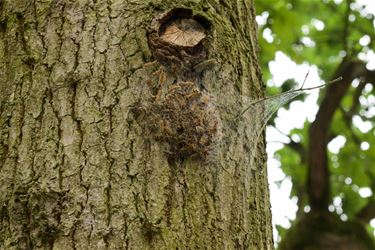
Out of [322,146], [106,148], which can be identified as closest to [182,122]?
[106,148]

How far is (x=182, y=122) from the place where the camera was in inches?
56.0

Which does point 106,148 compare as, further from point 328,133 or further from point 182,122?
point 328,133

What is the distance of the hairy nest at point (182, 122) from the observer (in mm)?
1413

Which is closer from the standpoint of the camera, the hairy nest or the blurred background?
the hairy nest

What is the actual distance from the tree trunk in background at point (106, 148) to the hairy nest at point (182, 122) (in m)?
0.03

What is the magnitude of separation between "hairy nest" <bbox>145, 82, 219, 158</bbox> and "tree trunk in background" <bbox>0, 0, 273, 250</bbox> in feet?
0.09

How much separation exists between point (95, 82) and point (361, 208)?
4.10m

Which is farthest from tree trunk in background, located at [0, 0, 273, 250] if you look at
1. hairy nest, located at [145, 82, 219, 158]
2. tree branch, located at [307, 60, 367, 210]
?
tree branch, located at [307, 60, 367, 210]

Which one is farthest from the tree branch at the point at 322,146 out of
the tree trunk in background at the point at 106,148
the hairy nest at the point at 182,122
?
the hairy nest at the point at 182,122

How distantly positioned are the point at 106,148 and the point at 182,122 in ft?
0.61

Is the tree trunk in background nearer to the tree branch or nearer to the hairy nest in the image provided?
the hairy nest

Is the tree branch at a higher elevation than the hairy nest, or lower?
higher

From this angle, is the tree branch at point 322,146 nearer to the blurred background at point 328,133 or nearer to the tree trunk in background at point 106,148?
the blurred background at point 328,133

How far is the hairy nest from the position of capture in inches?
55.6
